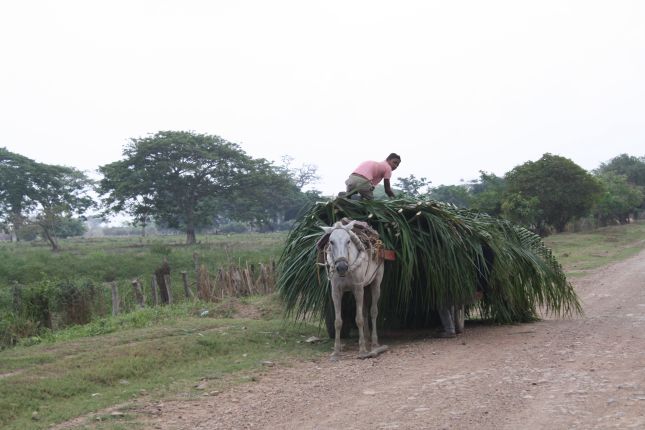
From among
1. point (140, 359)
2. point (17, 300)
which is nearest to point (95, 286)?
point (17, 300)

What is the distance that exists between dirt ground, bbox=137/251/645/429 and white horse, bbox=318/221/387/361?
32 cm

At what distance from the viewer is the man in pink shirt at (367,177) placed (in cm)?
910

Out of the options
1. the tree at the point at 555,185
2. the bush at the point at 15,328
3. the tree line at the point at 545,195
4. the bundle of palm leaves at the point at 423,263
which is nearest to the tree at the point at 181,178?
the tree line at the point at 545,195

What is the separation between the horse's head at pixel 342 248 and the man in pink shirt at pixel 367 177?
4.08 ft

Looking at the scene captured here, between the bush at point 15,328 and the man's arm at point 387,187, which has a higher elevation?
the man's arm at point 387,187

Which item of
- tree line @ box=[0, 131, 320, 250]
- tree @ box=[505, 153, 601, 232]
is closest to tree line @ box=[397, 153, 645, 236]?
tree @ box=[505, 153, 601, 232]

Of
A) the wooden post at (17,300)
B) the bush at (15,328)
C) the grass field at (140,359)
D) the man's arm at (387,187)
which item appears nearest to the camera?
the grass field at (140,359)

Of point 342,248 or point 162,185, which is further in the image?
point 162,185

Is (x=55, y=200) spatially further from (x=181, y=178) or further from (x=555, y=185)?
(x=555, y=185)

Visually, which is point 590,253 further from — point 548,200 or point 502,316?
point 502,316

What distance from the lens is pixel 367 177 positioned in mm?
9102

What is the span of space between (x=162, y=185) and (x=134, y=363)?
3067 cm

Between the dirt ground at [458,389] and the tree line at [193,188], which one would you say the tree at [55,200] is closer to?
the tree line at [193,188]

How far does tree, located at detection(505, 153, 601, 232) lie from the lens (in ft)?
120
